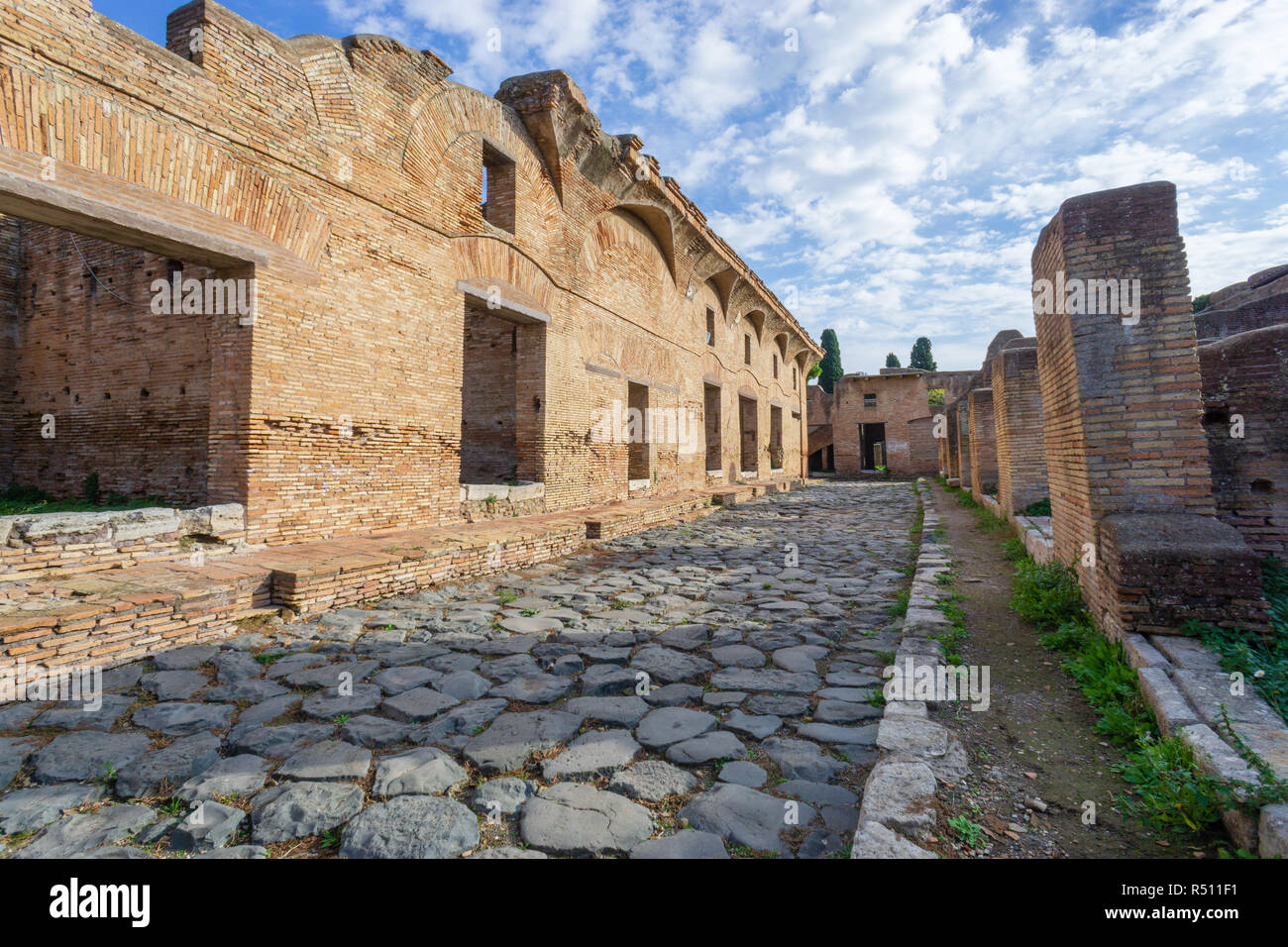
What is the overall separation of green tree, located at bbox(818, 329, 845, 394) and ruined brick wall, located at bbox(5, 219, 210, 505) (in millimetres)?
38367

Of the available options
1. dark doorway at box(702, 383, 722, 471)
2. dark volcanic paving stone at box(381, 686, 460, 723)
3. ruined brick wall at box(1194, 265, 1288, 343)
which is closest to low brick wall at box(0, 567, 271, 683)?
dark volcanic paving stone at box(381, 686, 460, 723)

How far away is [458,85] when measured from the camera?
770 cm

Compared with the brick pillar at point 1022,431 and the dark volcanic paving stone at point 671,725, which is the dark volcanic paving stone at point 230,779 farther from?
the brick pillar at point 1022,431

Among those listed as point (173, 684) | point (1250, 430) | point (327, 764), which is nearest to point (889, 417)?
point (1250, 430)

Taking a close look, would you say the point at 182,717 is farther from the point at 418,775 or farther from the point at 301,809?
the point at 418,775

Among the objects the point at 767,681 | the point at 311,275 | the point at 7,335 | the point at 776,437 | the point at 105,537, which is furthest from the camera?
the point at 776,437

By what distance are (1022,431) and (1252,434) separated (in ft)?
14.4

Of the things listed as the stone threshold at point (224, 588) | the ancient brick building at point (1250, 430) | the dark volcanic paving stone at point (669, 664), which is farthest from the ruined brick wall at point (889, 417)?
the dark volcanic paving stone at point (669, 664)

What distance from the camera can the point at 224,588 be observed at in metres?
4.12

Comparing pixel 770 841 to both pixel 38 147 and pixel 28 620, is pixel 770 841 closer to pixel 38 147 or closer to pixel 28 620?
pixel 28 620

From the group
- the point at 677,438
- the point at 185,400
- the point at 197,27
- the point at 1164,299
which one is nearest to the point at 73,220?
the point at 197,27

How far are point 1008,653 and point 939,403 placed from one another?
2852cm

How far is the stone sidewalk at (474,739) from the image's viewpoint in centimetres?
192

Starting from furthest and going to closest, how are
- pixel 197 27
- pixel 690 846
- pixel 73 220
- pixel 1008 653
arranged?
pixel 197 27
pixel 73 220
pixel 1008 653
pixel 690 846
